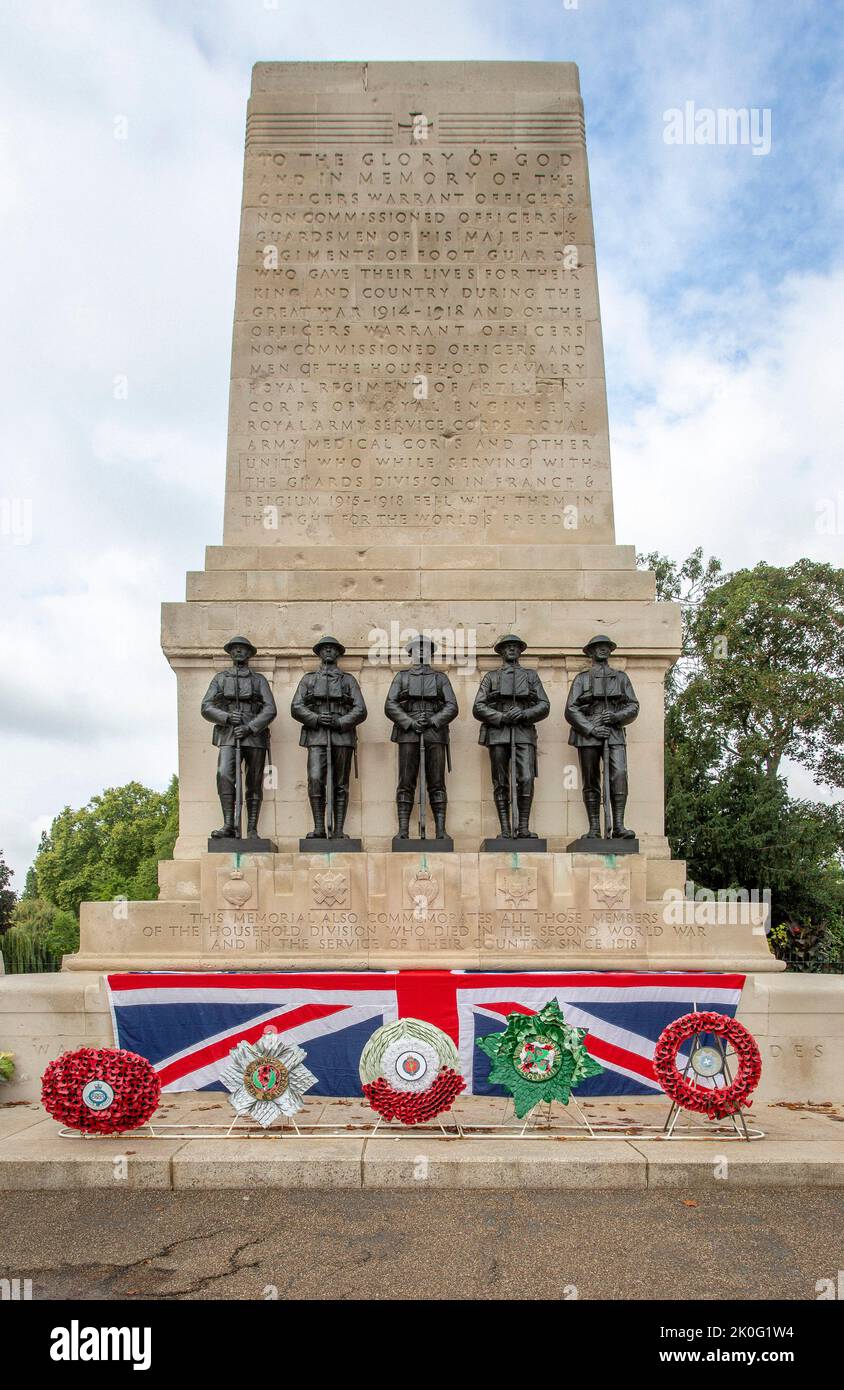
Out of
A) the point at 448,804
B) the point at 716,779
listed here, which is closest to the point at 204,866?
the point at 448,804

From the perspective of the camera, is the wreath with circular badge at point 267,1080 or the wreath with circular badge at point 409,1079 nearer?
the wreath with circular badge at point 409,1079

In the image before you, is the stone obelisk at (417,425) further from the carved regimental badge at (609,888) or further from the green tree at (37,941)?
the green tree at (37,941)

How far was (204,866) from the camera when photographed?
11930 millimetres

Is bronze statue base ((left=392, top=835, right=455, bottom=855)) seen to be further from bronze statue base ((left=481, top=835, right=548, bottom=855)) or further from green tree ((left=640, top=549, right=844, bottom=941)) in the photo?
green tree ((left=640, top=549, right=844, bottom=941))

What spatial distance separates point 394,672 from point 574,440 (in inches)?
175

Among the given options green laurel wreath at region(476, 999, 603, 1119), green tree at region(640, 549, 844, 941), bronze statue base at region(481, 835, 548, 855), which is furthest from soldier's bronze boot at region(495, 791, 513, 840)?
green tree at region(640, 549, 844, 941)

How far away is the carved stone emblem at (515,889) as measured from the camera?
1184 centimetres

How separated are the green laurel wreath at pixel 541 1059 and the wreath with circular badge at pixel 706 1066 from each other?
1.94 feet

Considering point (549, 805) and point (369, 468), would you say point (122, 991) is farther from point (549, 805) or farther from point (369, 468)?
point (369, 468)

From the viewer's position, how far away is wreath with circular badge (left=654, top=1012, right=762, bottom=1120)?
8.03m

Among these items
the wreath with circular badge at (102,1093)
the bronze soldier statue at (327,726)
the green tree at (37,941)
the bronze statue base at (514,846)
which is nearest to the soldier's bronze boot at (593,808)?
the bronze statue base at (514,846)

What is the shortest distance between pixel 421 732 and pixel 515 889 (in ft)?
7.13

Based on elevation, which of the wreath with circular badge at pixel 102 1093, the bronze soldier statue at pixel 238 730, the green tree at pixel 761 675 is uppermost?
the green tree at pixel 761 675

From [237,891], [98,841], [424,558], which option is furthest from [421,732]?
[98,841]
